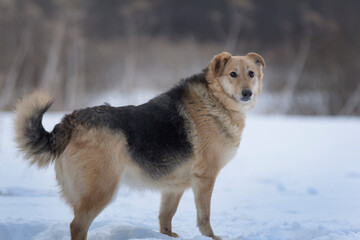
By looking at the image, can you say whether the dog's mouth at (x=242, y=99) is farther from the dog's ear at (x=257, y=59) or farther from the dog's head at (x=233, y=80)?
the dog's ear at (x=257, y=59)

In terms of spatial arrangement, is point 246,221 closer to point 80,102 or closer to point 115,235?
point 115,235

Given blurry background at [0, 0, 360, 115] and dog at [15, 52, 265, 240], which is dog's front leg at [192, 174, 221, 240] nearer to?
dog at [15, 52, 265, 240]

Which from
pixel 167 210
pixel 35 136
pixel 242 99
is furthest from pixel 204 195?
pixel 35 136

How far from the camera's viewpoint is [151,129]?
9.63 ft

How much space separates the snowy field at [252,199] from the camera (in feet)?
10.5

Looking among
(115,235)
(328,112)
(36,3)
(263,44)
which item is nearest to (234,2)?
(263,44)

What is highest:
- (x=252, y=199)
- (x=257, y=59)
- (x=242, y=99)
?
(x=257, y=59)

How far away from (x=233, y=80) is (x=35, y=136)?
1.72m

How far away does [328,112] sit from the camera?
42.7ft

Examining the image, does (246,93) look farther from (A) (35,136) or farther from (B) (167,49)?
(B) (167,49)

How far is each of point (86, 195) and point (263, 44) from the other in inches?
510

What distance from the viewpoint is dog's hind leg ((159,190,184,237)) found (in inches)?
135

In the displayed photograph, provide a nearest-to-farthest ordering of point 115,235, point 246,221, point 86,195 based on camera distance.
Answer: point 86,195, point 115,235, point 246,221

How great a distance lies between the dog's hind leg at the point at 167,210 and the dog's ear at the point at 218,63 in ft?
3.79
